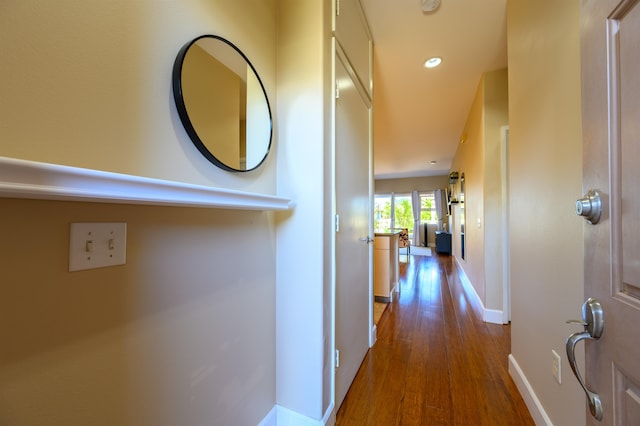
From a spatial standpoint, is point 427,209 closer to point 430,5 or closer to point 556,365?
point 430,5

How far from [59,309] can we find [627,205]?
123cm

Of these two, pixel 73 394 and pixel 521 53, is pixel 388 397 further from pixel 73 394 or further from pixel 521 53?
pixel 521 53

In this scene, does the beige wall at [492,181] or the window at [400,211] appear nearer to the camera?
the beige wall at [492,181]

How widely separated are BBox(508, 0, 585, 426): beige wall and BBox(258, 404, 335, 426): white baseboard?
105 cm

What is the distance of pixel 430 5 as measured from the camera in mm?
1862

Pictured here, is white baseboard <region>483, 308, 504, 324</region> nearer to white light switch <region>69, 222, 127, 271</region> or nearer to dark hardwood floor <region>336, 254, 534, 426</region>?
dark hardwood floor <region>336, 254, 534, 426</region>

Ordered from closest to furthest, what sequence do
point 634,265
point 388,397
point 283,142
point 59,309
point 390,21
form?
point 634,265 → point 59,309 → point 283,142 → point 388,397 → point 390,21

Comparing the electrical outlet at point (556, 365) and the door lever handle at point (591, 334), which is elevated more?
the door lever handle at point (591, 334)

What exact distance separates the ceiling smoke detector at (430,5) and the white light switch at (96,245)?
2.37 m

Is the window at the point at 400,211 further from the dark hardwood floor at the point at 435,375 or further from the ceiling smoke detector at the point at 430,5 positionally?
the ceiling smoke detector at the point at 430,5

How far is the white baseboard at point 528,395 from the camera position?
4.17 feet

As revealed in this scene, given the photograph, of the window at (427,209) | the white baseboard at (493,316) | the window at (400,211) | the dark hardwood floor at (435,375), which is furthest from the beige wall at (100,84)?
the window at (427,209)

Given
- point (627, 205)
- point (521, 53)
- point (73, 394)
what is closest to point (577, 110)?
point (627, 205)

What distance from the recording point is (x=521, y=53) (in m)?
1.58
